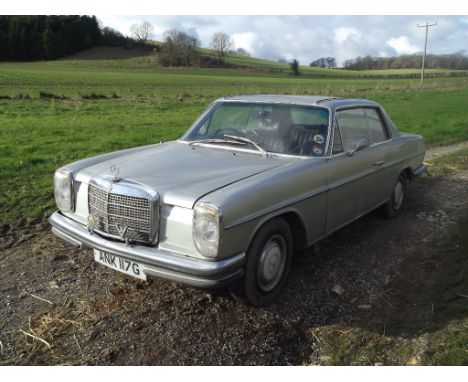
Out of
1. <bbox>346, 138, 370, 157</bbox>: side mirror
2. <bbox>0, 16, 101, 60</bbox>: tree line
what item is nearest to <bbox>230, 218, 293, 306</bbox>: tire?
<bbox>346, 138, 370, 157</bbox>: side mirror

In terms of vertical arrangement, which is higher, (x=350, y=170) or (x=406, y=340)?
(x=350, y=170)

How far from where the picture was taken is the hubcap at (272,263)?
3404 mm

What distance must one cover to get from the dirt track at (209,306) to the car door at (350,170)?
472mm

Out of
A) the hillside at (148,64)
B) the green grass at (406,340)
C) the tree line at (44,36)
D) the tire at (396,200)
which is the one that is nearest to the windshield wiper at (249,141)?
the green grass at (406,340)

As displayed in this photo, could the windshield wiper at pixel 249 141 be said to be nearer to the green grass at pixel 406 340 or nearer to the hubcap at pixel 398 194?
the green grass at pixel 406 340

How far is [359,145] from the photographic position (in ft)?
14.6

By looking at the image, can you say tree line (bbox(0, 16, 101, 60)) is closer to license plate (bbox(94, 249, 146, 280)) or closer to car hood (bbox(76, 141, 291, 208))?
car hood (bbox(76, 141, 291, 208))

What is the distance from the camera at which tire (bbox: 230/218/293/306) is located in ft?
10.8

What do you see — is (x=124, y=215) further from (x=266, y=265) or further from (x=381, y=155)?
(x=381, y=155)

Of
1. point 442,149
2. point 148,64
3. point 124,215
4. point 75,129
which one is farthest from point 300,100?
point 148,64

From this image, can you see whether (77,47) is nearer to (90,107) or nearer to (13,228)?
(90,107)

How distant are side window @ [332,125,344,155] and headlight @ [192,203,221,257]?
1.74 m

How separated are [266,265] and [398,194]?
3.08m

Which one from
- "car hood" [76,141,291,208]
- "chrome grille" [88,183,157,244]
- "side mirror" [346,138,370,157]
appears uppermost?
"side mirror" [346,138,370,157]
